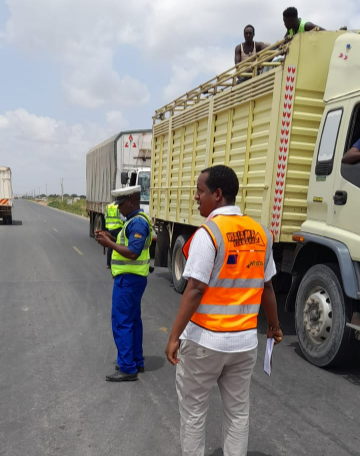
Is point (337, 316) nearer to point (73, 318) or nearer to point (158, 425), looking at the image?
point (158, 425)

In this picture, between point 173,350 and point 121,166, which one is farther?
point 121,166

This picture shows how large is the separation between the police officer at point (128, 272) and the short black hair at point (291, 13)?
10.9 feet

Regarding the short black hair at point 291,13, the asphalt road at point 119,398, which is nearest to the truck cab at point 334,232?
the asphalt road at point 119,398

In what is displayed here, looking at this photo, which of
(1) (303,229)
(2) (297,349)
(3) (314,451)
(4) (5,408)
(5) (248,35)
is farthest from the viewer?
(5) (248,35)

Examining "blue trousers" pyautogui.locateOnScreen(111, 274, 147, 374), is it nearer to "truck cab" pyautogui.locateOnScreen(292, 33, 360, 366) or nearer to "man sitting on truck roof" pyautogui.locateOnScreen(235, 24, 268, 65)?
"truck cab" pyautogui.locateOnScreen(292, 33, 360, 366)

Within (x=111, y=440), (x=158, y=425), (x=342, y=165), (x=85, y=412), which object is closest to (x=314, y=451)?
(x=158, y=425)

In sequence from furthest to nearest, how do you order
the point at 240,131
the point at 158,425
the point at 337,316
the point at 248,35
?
the point at 248,35, the point at 240,131, the point at 337,316, the point at 158,425

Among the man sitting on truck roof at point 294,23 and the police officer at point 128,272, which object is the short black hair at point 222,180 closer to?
the police officer at point 128,272

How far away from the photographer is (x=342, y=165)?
13.9 ft

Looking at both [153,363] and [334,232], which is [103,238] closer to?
[153,363]

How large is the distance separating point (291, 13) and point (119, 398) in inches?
195

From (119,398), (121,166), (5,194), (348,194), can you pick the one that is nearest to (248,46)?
(348,194)

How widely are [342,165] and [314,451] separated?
2.57 metres

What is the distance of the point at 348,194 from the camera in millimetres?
4121
